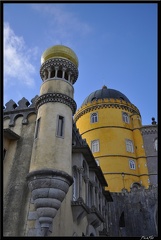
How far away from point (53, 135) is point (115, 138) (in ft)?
68.9

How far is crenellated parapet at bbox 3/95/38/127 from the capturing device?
14.8m

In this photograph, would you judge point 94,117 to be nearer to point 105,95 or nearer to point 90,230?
point 105,95

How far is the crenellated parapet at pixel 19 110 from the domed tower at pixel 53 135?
38.7 inches

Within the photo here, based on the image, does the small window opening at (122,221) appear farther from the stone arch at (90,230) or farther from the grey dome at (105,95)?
the grey dome at (105,95)

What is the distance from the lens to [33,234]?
10.5 m

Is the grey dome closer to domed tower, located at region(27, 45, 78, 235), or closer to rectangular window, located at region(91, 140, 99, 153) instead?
rectangular window, located at region(91, 140, 99, 153)

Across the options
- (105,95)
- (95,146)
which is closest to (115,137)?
(95,146)

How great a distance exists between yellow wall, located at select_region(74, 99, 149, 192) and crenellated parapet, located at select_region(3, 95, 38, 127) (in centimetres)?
1766

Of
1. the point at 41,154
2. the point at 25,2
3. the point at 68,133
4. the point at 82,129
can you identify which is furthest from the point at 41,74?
the point at 82,129

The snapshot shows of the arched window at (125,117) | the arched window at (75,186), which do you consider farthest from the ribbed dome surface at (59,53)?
the arched window at (125,117)

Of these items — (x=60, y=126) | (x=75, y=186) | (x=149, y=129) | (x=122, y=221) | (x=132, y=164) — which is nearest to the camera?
(x=60, y=126)

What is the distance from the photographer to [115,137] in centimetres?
3278

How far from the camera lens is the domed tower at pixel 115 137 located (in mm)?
30375

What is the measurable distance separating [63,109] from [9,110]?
156 inches
